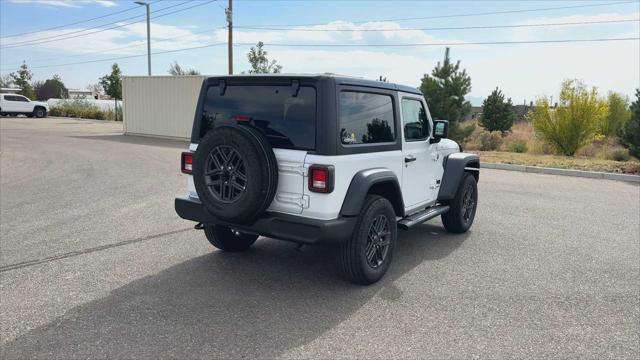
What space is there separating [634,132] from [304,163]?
14.0 meters

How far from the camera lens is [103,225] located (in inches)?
254

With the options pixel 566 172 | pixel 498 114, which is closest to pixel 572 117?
pixel 566 172

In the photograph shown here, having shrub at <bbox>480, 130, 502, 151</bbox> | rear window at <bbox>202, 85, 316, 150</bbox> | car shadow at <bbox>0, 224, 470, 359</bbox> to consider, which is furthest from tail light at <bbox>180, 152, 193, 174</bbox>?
shrub at <bbox>480, 130, 502, 151</bbox>

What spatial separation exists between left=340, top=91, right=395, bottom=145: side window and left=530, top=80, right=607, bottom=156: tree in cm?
1711

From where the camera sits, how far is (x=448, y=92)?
1938 centimetres

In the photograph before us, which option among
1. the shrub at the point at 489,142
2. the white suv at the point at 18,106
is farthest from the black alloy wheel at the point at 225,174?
the white suv at the point at 18,106

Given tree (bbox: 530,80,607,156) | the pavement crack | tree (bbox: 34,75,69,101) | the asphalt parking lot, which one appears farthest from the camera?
tree (bbox: 34,75,69,101)

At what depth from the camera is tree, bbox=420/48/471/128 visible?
19.3 metres

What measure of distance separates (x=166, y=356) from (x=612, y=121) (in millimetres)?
30288

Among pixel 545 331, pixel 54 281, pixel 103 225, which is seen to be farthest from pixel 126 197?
pixel 545 331

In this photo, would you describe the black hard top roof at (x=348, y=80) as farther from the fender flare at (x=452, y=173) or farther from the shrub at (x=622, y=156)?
the shrub at (x=622, y=156)

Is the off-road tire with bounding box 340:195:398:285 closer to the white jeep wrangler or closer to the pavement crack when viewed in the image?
the white jeep wrangler

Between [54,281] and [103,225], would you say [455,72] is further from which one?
[54,281]

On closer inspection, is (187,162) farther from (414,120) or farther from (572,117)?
(572,117)
